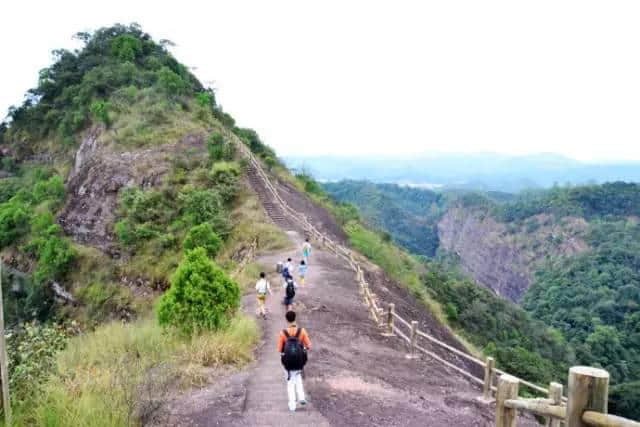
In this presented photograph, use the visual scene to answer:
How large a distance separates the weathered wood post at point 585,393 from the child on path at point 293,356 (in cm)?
439

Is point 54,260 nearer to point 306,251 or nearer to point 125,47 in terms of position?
point 306,251

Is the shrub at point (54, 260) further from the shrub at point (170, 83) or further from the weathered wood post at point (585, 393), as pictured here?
the weathered wood post at point (585, 393)

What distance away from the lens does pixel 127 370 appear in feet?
24.6

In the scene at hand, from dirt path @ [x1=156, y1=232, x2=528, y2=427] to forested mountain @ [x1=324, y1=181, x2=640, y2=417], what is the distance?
20.3 metres

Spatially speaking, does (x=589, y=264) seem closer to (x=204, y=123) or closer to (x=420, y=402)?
(x=204, y=123)

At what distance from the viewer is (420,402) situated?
9.11m

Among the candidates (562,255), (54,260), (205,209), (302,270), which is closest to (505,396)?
(302,270)

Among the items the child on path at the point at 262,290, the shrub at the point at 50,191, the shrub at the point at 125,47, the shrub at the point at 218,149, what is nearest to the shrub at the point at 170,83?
the shrub at the point at 125,47

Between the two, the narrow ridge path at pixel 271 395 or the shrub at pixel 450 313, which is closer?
the narrow ridge path at pixel 271 395

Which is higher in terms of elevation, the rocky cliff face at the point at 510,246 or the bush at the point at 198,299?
the bush at the point at 198,299

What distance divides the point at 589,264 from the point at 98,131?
56.4m

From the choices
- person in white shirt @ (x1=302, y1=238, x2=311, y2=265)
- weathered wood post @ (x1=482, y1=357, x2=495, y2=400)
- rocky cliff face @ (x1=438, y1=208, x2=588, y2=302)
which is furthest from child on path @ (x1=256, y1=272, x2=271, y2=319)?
rocky cliff face @ (x1=438, y1=208, x2=588, y2=302)

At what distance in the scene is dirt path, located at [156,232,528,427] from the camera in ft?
25.6

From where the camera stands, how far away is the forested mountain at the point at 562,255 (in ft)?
143
